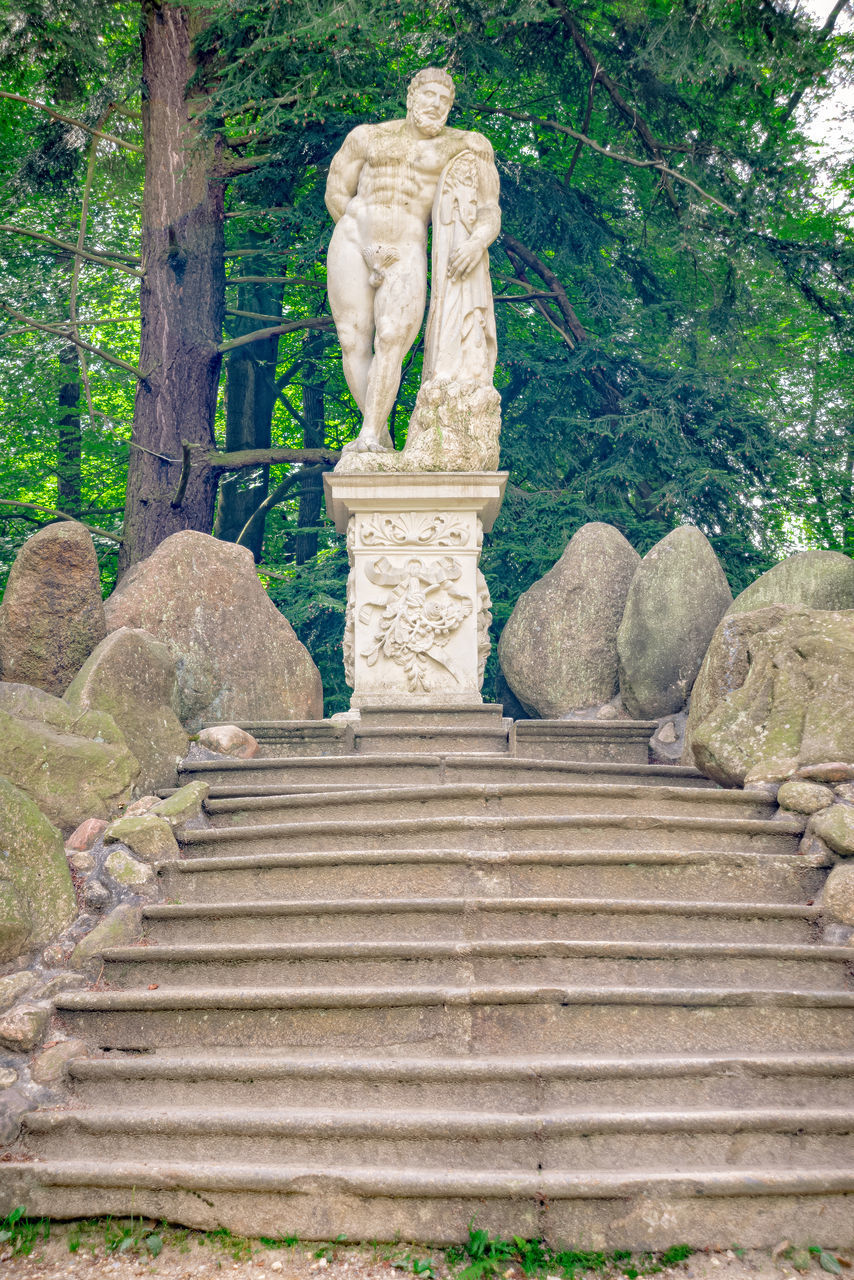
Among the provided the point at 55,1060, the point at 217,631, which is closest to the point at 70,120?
the point at 217,631

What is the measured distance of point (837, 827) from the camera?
3.61m

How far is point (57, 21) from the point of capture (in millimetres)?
8211

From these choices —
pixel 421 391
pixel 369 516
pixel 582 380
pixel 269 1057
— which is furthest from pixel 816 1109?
pixel 582 380

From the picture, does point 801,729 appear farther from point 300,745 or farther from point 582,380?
point 582,380

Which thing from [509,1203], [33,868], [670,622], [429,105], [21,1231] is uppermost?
[429,105]

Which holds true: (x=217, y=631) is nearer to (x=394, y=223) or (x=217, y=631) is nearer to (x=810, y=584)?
(x=394, y=223)

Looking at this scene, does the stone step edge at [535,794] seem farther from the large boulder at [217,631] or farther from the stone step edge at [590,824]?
the large boulder at [217,631]

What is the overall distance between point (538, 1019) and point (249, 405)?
10.4 meters

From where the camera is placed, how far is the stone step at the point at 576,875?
3.56 m

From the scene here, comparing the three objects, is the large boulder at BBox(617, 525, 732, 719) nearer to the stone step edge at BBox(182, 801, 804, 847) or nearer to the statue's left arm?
the stone step edge at BBox(182, 801, 804, 847)

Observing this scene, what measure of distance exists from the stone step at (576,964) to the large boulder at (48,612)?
222cm

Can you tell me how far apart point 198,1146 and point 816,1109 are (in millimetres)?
1739

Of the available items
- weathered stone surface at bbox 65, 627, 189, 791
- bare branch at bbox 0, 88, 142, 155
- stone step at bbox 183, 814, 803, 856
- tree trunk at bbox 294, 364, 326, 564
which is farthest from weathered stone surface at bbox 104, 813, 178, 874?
tree trunk at bbox 294, 364, 326, 564

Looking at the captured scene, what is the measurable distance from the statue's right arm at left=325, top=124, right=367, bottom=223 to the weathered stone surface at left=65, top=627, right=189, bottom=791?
11.2 feet
